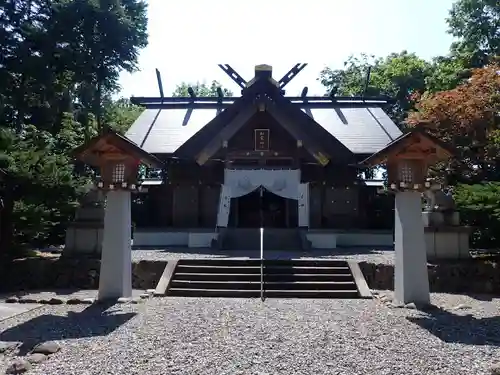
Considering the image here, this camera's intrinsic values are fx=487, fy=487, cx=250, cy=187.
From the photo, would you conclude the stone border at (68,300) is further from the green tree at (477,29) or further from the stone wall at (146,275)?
the green tree at (477,29)

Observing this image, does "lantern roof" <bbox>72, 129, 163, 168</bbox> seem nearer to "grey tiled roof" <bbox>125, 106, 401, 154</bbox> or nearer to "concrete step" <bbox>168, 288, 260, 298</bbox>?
"concrete step" <bbox>168, 288, 260, 298</bbox>

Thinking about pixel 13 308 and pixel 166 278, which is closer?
pixel 13 308

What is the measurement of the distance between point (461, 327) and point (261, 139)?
35.9ft

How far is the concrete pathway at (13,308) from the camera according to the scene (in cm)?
708

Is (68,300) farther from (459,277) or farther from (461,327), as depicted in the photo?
(459,277)

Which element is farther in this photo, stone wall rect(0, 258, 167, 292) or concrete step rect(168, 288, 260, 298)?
stone wall rect(0, 258, 167, 292)

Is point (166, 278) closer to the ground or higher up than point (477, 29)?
closer to the ground

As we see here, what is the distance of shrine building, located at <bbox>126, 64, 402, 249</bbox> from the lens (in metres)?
15.0

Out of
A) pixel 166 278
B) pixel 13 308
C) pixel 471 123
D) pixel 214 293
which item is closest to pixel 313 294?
pixel 214 293

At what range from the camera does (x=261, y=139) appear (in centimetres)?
1638

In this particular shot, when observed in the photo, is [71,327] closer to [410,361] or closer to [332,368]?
[332,368]

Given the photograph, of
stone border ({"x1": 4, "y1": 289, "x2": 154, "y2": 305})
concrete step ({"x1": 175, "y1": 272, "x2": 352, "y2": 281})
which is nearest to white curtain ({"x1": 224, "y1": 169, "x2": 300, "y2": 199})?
concrete step ({"x1": 175, "y1": 272, "x2": 352, "y2": 281})

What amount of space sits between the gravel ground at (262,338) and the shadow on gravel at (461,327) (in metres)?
0.01

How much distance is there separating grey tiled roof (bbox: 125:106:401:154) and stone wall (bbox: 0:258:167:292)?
671 centimetres
